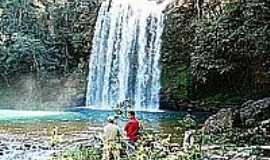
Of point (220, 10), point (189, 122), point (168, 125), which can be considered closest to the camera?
point (189, 122)

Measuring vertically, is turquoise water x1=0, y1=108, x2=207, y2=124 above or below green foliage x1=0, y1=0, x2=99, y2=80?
below

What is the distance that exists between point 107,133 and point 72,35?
23.4m

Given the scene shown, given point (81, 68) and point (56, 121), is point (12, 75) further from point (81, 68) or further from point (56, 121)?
point (56, 121)

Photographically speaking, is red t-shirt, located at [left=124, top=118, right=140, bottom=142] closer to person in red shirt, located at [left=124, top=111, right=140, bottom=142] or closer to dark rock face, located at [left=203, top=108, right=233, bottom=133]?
person in red shirt, located at [left=124, top=111, right=140, bottom=142]

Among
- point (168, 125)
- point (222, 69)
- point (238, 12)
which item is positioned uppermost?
point (238, 12)

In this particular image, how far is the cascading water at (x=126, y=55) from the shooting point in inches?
1149

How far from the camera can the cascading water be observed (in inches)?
1149

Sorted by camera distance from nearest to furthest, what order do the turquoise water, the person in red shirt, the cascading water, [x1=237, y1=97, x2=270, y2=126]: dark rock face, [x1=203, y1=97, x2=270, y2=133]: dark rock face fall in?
the person in red shirt
[x1=203, y1=97, x2=270, y2=133]: dark rock face
[x1=237, y1=97, x2=270, y2=126]: dark rock face
the turquoise water
the cascading water

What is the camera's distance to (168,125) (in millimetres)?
19891

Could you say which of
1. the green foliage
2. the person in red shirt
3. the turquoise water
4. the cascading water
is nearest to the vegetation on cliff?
the green foliage

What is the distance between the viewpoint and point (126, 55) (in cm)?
3055

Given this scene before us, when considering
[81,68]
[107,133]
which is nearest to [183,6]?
[81,68]

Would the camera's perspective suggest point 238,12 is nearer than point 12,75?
Yes

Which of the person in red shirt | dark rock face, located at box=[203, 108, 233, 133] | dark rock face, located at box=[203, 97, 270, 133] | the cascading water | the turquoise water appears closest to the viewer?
the person in red shirt
